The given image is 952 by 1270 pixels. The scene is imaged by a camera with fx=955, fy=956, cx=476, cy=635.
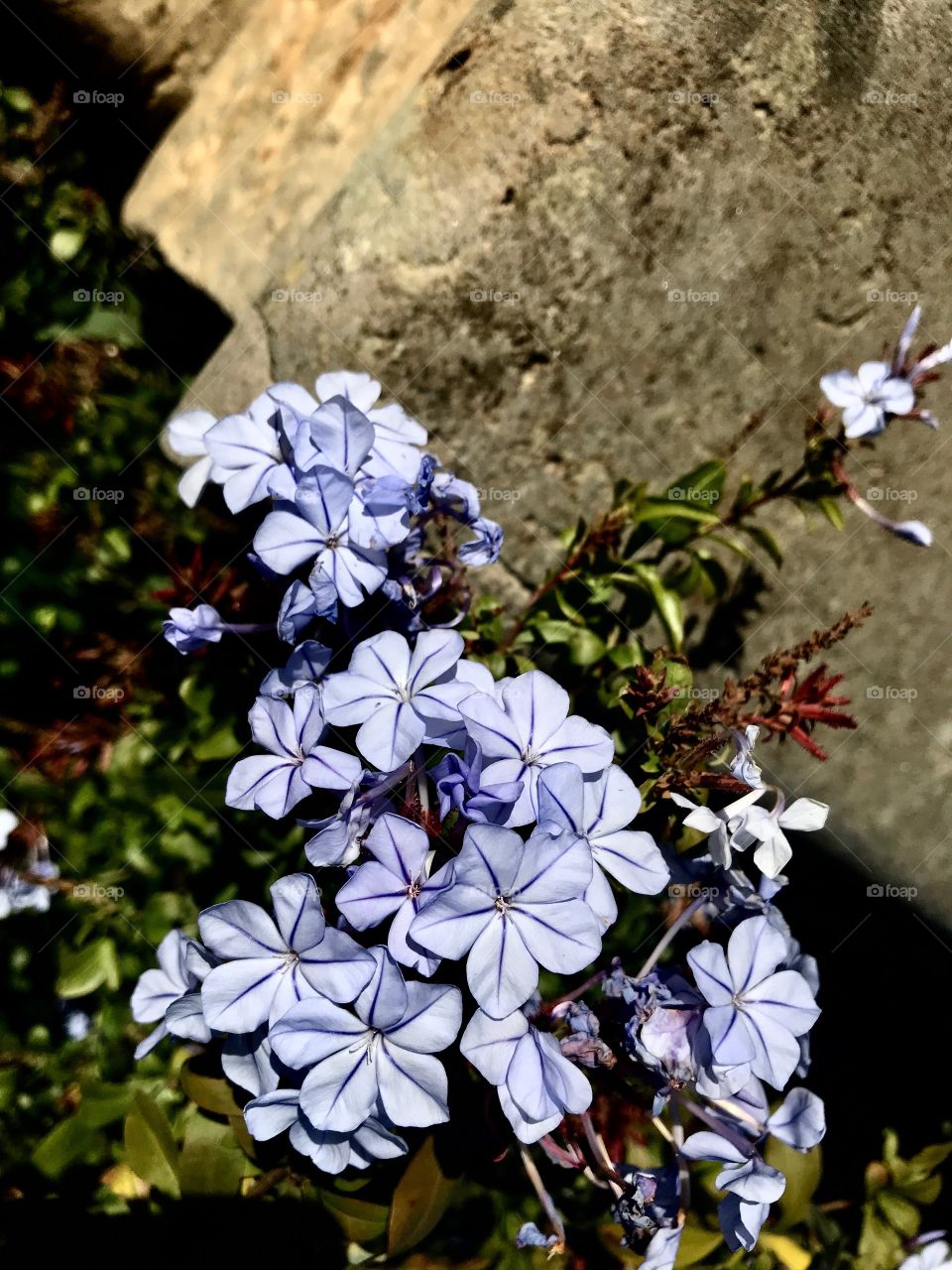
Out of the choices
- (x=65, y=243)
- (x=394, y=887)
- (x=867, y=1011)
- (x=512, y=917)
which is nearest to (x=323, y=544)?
(x=394, y=887)

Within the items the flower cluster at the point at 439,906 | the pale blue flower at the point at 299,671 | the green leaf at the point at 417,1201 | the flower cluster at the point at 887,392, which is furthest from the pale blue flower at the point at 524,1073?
the flower cluster at the point at 887,392

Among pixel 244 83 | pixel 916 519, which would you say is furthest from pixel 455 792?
pixel 244 83

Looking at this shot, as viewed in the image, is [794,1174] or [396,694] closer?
[396,694]

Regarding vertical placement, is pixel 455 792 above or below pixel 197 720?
above

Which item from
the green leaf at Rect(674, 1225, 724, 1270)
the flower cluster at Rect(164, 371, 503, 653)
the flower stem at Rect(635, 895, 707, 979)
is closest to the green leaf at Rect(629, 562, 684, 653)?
the flower cluster at Rect(164, 371, 503, 653)

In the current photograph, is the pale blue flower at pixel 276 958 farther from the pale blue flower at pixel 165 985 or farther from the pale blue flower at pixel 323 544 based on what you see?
the pale blue flower at pixel 323 544

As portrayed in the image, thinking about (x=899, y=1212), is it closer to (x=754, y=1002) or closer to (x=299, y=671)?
(x=754, y=1002)

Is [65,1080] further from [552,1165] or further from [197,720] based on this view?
[552,1165]
